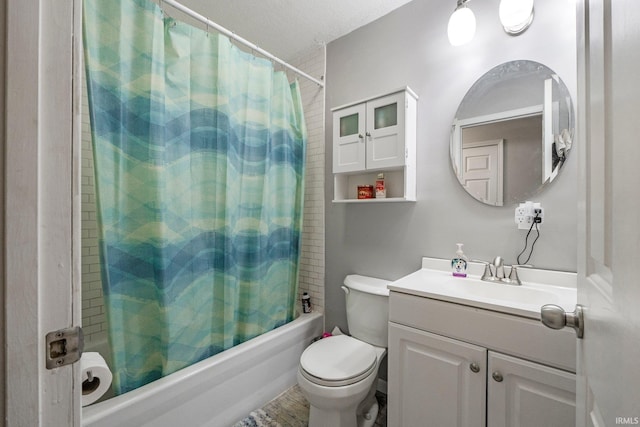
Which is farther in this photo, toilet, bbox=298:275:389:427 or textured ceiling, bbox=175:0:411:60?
textured ceiling, bbox=175:0:411:60

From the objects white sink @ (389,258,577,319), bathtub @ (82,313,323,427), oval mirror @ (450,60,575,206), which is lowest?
bathtub @ (82,313,323,427)

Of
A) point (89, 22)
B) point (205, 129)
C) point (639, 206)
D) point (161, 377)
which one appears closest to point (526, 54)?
point (639, 206)

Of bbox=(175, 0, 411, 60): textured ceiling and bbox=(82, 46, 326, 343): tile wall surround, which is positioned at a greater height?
bbox=(175, 0, 411, 60): textured ceiling

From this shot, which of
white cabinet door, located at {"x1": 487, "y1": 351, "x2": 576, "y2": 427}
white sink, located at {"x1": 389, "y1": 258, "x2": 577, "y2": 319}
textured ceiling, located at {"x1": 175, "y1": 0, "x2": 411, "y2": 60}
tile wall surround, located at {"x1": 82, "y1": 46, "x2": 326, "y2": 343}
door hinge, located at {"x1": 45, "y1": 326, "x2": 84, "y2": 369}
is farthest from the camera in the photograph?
tile wall surround, located at {"x1": 82, "y1": 46, "x2": 326, "y2": 343}

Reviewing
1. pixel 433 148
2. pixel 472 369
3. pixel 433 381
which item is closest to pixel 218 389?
pixel 433 381

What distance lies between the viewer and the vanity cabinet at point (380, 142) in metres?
1.49

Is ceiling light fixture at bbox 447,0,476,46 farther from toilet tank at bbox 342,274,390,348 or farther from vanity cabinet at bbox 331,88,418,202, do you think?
toilet tank at bbox 342,274,390,348

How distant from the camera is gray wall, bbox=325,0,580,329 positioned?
1.17m

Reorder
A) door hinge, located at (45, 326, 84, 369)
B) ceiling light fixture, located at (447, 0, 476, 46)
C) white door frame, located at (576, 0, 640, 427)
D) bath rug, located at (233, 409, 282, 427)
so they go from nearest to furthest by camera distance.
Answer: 1. white door frame, located at (576, 0, 640, 427)
2. door hinge, located at (45, 326, 84, 369)
3. ceiling light fixture, located at (447, 0, 476, 46)
4. bath rug, located at (233, 409, 282, 427)

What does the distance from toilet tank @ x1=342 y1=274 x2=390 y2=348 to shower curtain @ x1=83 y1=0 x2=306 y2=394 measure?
50 centimetres

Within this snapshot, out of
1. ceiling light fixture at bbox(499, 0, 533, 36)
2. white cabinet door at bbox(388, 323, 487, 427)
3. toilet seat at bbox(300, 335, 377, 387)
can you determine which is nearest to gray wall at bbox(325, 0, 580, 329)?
ceiling light fixture at bbox(499, 0, 533, 36)

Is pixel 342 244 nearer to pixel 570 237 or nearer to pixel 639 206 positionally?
pixel 570 237

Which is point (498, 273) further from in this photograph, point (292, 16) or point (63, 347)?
point (292, 16)

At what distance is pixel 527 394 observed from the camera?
35.1 inches
